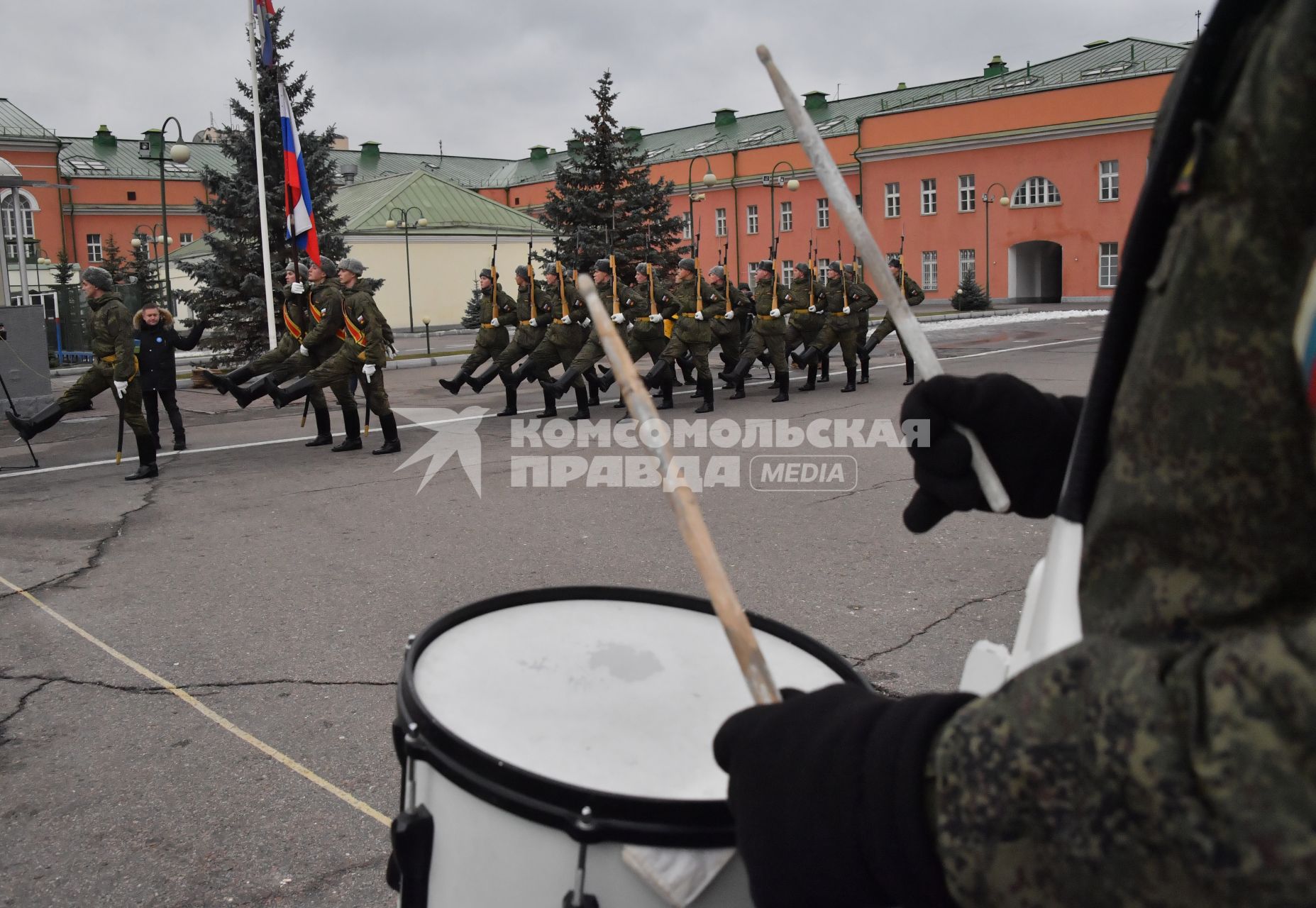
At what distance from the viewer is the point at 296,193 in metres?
15.7

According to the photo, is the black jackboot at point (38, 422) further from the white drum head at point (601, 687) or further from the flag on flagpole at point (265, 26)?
the white drum head at point (601, 687)

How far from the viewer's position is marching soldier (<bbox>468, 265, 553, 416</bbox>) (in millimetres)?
13805

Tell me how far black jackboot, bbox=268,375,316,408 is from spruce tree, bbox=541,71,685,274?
1921cm

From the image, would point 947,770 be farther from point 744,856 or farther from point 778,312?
point 778,312

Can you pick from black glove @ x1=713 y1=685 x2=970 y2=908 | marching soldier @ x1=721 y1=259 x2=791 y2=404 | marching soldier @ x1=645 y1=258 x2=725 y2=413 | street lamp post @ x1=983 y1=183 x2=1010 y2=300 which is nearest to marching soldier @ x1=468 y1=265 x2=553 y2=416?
marching soldier @ x1=645 y1=258 x2=725 y2=413

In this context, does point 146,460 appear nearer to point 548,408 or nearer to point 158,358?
point 158,358

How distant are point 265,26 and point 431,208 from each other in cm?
2822

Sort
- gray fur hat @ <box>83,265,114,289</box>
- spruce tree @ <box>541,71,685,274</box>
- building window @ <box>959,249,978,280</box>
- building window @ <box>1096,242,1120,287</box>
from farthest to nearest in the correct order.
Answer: building window @ <box>959,249,978,280</box> < building window @ <box>1096,242,1120,287</box> < spruce tree @ <box>541,71,685,274</box> < gray fur hat @ <box>83,265,114,289</box>

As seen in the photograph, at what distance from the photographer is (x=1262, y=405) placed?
75 centimetres

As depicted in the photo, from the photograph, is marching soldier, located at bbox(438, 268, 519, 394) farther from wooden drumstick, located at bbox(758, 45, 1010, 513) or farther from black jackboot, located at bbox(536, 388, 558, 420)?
wooden drumstick, located at bbox(758, 45, 1010, 513)

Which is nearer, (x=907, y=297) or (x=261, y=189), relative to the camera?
(x=907, y=297)

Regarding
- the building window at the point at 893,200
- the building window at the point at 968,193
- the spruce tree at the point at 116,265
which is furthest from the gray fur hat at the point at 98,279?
the building window at the point at 893,200

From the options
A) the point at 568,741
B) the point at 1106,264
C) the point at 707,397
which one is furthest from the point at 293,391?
the point at 1106,264

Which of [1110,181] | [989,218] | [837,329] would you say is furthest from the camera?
[989,218]
